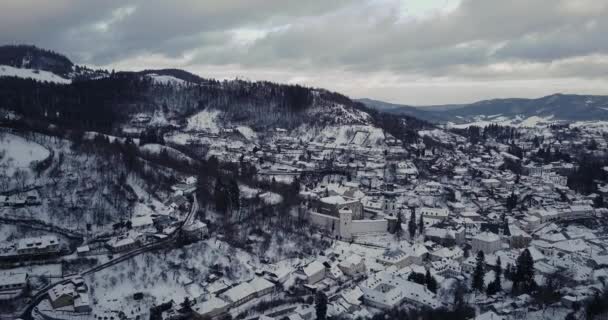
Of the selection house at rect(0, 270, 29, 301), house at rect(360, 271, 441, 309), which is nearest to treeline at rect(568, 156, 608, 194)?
house at rect(360, 271, 441, 309)

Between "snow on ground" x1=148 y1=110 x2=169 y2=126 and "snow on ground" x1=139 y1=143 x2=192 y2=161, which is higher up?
"snow on ground" x1=148 y1=110 x2=169 y2=126

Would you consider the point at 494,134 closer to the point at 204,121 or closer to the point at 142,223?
the point at 204,121

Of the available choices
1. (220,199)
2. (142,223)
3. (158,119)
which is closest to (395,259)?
(220,199)

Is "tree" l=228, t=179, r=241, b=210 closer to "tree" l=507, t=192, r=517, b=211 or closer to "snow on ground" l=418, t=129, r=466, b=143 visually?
"tree" l=507, t=192, r=517, b=211

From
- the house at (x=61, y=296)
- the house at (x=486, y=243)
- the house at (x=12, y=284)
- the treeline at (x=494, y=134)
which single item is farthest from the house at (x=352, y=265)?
the treeline at (x=494, y=134)

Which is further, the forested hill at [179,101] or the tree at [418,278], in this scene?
the forested hill at [179,101]

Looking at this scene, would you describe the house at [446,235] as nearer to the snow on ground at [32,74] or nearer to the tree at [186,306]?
the tree at [186,306]

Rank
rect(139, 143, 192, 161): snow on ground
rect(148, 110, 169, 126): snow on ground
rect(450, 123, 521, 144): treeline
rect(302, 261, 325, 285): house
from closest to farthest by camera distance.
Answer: rect(302, 261, 325, 285): house
rect(139, 143, 192, 161): snow on ground
rect(148, 110, 169, 126): snow on ground
rect(450, 123, 521, 144): treeline
